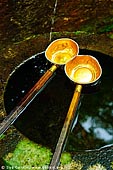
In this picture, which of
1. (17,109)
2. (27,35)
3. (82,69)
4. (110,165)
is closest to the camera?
(110,165)

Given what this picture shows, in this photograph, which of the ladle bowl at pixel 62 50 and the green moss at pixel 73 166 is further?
the ladle bowl at pixel 62 50

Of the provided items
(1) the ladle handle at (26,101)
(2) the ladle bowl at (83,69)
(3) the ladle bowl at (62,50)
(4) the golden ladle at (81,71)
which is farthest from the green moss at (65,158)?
(3) the ladle bowl at (62,50)

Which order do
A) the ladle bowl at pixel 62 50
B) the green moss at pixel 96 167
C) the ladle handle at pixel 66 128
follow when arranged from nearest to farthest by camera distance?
the ladle handle at pixel 66 128
the green moss at pixel 96 167
the ladle bowl at pixel 62 50

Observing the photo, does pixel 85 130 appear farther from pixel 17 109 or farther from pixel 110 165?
pixel 17 109

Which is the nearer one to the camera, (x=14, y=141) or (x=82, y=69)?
(x=14, y=141)

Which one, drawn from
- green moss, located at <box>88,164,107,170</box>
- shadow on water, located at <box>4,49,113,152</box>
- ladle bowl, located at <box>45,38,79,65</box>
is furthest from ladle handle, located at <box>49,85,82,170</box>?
ladle bowl, located at <box>45,38,79,65</box>

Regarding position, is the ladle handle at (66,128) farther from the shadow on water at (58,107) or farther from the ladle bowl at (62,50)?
the ladle bowl at (62,50)

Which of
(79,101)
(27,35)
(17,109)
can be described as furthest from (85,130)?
(27,35)
